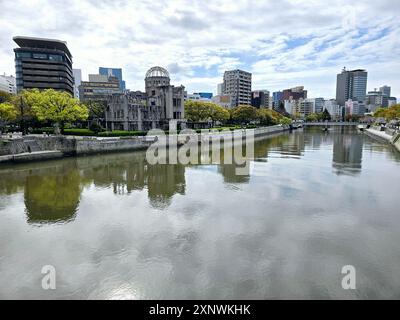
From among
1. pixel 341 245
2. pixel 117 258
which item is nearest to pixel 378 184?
pixel 341 245

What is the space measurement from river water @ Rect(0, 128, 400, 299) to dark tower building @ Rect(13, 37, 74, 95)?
2961 inches

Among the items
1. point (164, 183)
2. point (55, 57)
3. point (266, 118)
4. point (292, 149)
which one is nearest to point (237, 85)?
point (266, 118)

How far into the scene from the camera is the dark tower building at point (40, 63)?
3391 inches

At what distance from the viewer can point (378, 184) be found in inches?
902

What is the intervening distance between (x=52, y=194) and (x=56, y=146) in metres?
17.6

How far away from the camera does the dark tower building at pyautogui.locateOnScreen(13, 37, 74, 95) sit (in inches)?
3391

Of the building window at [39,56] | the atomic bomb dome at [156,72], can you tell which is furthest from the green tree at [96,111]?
the building window at [39,56]

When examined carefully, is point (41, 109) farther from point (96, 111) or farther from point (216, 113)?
point (216, 113)

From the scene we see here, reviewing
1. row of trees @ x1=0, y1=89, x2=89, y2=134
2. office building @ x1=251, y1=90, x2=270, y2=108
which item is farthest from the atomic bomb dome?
office building @ x1=251, y1=90, x2=270, y2=108

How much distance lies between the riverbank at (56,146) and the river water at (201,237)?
24.8 feet

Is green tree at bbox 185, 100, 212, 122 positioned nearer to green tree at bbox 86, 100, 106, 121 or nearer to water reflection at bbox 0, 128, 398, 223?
green tree at bbox 86, 100, 106, 121

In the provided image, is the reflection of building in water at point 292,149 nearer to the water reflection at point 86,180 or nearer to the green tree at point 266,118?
the water reflection at point 86,180

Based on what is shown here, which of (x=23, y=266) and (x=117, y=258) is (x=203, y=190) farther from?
(x=23, y=266)
